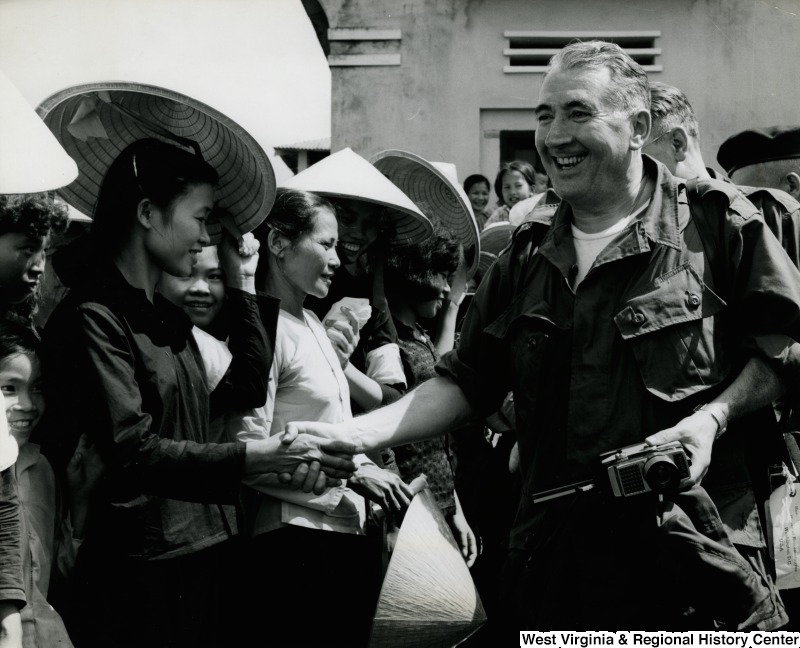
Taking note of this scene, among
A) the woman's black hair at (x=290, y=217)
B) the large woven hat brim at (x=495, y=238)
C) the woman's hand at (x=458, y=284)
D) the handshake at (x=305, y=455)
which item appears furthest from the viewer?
the large woven hat brim at (x=495, y=238)

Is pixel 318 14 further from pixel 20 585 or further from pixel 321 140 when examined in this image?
pixel 321 140

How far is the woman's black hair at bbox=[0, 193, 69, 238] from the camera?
10.8ft

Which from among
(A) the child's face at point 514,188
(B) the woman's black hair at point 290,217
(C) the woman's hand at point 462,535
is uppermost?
(A) the child's face at point 514,188

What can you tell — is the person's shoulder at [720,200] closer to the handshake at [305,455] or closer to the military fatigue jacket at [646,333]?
the military fatigue jacket at [646,333]

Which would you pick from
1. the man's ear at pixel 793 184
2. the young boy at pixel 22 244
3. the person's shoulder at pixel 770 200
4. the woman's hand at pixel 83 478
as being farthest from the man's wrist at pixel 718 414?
the man's ear at pixel 793 184

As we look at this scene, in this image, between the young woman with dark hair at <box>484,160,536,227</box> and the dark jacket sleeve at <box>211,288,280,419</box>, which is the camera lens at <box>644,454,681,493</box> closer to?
the dark jacket sleeve at <box>211,288,280,419</box>

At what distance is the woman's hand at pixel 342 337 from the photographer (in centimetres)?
436

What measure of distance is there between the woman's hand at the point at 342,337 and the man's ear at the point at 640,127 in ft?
5.28

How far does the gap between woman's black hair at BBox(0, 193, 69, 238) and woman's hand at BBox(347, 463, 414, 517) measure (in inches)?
54.4

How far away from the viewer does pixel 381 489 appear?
12.7 ft

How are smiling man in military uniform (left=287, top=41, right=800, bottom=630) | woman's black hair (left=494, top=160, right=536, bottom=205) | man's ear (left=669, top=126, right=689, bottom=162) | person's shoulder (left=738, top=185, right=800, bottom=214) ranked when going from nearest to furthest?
smiling man in military uniform (left=287, top=41, right=800, bottom=630)
person's shoulder (left=738, top=185, right=800, bottom=214)
man's ear (left=669, top=126, right=689, bottom=162)
woman's black hair (left=494, top=160, right=536, bottom=205)

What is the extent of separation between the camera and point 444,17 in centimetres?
1357

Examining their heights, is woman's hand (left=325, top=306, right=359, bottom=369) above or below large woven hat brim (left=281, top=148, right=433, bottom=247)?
below

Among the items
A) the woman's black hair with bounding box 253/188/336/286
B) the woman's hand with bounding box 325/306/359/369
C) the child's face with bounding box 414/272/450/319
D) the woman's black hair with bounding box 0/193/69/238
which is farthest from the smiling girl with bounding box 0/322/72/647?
the child's face with bounding box 414/272/450/319
